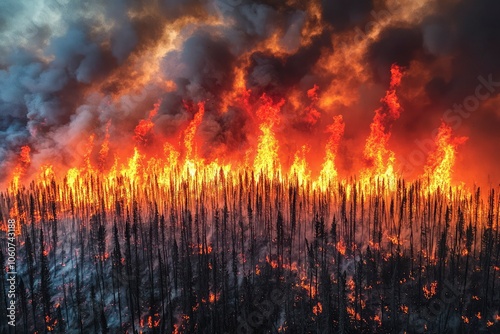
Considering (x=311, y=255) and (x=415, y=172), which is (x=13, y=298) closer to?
(x=311, y=255)

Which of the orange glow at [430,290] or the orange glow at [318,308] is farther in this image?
the orange glow at [430,290]

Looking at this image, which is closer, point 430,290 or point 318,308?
point 318,308

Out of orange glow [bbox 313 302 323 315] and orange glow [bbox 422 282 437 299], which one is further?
orange glow [bbox 422 282 437 299]

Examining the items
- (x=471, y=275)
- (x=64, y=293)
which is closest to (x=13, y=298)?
(x=64, y=293)

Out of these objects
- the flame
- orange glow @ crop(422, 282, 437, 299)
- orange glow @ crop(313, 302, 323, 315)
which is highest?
the flame

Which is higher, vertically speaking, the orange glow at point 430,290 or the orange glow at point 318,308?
the orange glow at point 430,290

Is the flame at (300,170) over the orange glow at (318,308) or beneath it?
over

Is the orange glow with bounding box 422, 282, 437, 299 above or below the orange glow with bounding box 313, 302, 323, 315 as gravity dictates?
above

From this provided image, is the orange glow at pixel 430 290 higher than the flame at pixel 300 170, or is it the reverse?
the flame at pixel 300 170

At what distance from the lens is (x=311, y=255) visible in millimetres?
129125

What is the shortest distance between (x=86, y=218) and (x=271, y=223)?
274 feet

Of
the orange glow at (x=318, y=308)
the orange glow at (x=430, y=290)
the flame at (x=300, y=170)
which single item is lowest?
the orange glow at (x=318, y=308)

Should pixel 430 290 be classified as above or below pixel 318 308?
above

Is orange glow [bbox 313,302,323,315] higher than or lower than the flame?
lower
